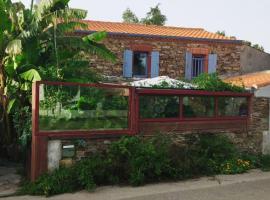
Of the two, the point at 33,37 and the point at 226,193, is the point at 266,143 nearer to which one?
the point at 226,193

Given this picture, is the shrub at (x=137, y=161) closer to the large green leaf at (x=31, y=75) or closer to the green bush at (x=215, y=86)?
the large green leaf at (x=31, y=75)

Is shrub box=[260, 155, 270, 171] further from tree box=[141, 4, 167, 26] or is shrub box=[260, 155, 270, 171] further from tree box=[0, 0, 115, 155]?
tree box=[141, 4, 167, 26]

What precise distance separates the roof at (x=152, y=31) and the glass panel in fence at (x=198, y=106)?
23.3 feet

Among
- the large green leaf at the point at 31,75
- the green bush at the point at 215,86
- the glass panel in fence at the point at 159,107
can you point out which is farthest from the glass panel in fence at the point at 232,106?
the large green leaf at the point at 31,75

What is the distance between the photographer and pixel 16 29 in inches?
435

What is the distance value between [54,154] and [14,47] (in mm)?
2727

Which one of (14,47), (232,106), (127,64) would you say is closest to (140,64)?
(127,64)

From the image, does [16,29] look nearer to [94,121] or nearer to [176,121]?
[94,121]

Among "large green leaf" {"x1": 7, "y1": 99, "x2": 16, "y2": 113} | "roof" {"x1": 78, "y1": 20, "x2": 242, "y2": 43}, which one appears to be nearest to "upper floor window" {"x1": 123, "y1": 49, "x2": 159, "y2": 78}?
"roof" {"x1": 78, "y1": 20, "x2": 242, "y2": 43}

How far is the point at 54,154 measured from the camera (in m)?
9.70

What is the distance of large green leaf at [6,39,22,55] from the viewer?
387 inches

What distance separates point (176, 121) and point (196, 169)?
1.49 m

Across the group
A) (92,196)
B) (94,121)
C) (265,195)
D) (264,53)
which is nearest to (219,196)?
(265,195)

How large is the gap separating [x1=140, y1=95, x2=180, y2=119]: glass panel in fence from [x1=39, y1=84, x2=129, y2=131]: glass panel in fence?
62 centimetres
